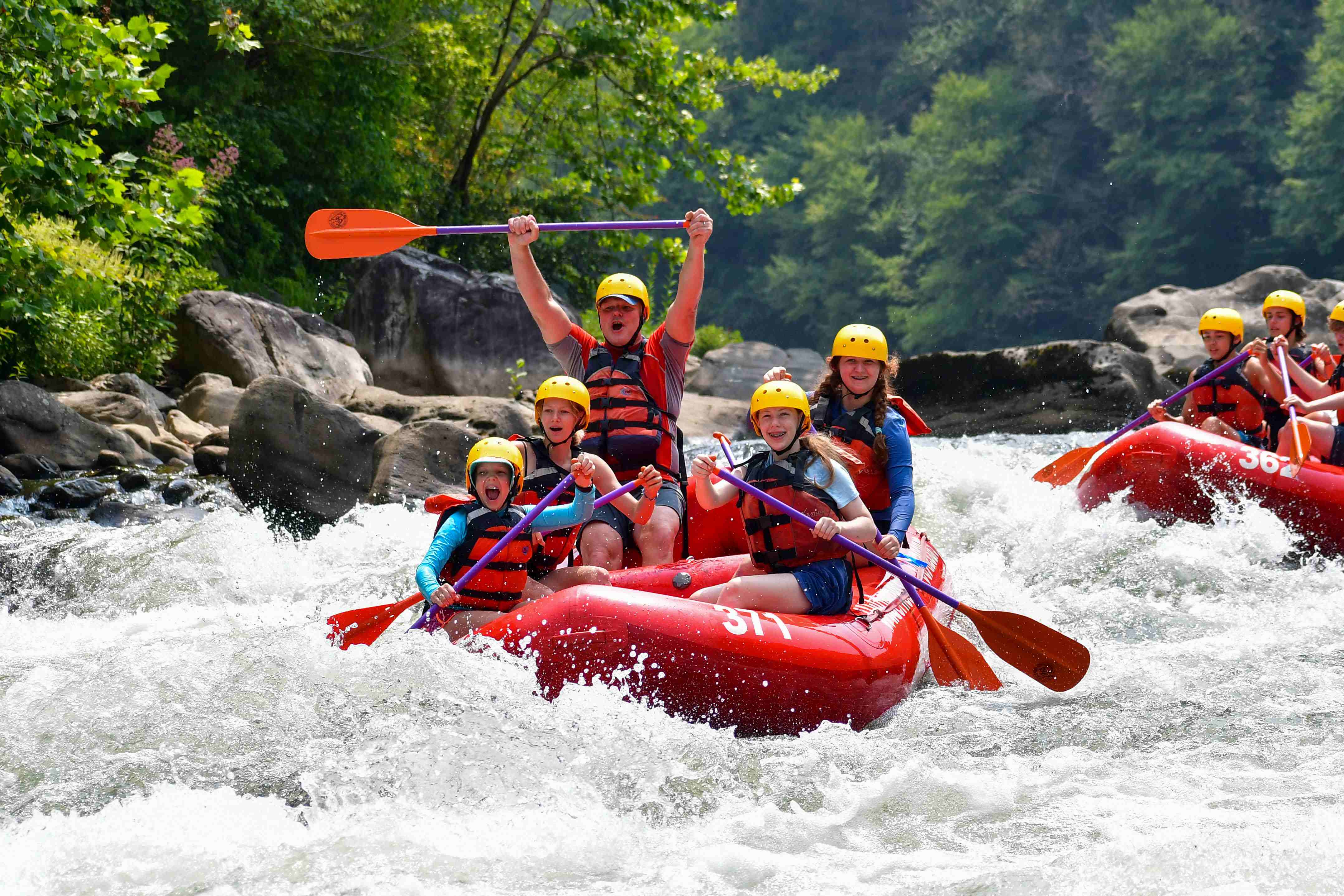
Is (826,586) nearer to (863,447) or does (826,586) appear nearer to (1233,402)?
(863,447)

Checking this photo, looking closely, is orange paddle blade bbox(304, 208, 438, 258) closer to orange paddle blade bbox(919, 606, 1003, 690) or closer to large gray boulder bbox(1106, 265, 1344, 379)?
orange paddle blade bbox(919, 606, 1003, 690)

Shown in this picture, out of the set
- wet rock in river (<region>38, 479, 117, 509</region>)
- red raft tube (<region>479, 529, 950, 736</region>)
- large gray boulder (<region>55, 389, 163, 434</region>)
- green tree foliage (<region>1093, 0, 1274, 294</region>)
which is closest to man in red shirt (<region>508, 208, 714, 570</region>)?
red raft tube (<region>479, 529, 950, 736</region>)

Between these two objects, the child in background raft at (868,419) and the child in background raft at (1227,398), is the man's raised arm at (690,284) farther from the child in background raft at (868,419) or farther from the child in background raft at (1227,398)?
the child in background raft at (1227,398)

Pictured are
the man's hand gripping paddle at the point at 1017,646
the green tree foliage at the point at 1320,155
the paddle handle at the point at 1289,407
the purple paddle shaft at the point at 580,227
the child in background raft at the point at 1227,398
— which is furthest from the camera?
the green tree foliage at the point at 1320,155

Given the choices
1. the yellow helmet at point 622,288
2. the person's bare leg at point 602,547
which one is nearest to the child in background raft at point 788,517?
the person's bare leg at point 602,547

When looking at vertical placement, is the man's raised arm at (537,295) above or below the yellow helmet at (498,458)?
above

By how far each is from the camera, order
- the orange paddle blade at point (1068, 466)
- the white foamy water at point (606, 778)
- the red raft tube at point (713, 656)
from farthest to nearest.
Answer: the orange paddle blade at point (1068, 466) → the red raft tube at point (713, 656) → the white foamy water at point (606, 778)

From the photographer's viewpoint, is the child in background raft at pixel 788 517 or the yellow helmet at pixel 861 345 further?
the yellow helmet at pixel 861 345

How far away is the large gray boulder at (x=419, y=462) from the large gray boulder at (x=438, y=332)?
469 cm

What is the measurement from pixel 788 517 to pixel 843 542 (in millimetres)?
211

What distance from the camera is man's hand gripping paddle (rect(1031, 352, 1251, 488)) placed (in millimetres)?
7613

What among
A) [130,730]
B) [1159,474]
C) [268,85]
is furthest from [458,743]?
[268,85]

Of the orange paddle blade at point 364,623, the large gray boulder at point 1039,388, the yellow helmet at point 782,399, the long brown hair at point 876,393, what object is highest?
the yellow helmet at point 782,399

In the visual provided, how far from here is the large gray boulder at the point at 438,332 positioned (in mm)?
13555
